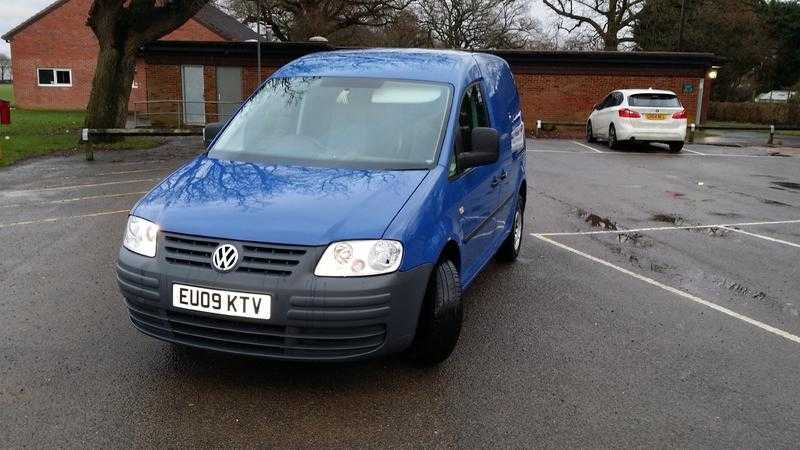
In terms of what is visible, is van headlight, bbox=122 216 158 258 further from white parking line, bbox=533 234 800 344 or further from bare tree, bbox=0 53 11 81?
bare tree, bbox=0 53 11 81

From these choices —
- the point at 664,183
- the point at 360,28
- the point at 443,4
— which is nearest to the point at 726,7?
the point at 443,4

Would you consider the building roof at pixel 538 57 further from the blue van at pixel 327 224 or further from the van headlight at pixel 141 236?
the van headlight at pixel 141 236

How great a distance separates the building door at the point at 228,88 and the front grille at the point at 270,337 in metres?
26.7

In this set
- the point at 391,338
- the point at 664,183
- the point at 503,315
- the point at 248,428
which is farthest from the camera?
the point at 664,183

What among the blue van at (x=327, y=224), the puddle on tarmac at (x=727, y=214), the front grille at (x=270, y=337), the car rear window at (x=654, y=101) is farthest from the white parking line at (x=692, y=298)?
the car rear window at (x=654, y=101)

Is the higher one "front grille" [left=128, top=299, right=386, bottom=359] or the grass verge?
"front grille" [left=128, top=299, right=386, bottom=359]

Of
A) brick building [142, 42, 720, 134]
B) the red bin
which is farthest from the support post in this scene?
brick building [142, 42, 720, 134]

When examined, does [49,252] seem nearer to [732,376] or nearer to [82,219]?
[82,219]

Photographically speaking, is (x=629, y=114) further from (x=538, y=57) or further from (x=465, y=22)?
(x=465, y=22)

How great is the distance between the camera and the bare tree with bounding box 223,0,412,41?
129ft

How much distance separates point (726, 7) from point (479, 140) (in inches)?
1825

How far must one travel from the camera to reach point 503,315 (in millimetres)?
5332

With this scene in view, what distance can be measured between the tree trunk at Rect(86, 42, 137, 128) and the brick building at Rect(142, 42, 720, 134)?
9.74 m

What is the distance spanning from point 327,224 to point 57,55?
1657 inches
